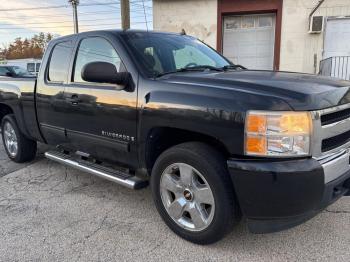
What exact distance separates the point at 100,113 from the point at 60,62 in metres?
1.23

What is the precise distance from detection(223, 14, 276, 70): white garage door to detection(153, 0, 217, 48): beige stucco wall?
60 centimetres

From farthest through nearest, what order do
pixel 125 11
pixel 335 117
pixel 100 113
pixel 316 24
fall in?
pixel 316 24 → pixel 125 11 → pixel 100 113 → pixel 335 117

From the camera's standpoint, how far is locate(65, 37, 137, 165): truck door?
3363mm

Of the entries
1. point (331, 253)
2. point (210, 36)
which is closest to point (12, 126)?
point (331, 253)

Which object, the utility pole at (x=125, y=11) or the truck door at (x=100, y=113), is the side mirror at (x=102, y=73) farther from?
the utility pole at (x=125, y=11)

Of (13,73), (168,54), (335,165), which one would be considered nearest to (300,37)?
(13,73)

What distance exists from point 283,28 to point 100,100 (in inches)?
373

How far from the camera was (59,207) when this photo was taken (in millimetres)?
3830

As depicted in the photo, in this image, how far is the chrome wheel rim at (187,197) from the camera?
2822 mm

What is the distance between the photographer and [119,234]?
3.20 meters

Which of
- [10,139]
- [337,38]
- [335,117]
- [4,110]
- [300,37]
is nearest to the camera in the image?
[335,117]

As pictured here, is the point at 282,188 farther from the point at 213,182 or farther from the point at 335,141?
the point at 335,141

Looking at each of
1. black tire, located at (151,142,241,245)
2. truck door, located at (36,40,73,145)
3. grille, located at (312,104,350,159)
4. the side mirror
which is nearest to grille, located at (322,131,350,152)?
grille, located at (312,104,350,159)

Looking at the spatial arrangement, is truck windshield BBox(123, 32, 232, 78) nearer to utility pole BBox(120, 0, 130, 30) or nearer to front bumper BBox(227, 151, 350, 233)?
front bumper BBox(227, 151, 350, 233)
